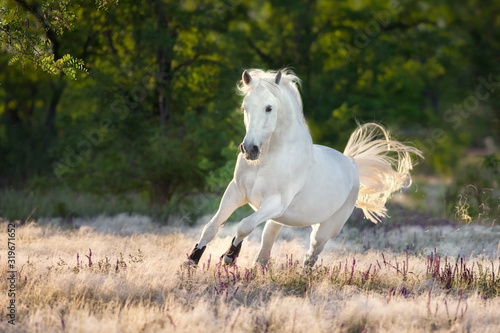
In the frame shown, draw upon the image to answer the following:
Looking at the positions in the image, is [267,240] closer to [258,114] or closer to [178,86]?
[258,114]

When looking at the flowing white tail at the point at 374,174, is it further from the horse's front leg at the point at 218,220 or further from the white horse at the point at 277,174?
the horse's front leg at the point at 218,220

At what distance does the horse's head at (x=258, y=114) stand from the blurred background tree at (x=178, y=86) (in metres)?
1.87

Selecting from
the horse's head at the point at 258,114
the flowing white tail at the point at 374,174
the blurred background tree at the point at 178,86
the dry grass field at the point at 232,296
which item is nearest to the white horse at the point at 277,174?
the horse's head at the point at 258,114

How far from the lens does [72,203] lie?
14.4 metres

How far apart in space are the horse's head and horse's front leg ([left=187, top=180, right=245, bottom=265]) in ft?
2.19

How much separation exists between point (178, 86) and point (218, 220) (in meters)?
9.41

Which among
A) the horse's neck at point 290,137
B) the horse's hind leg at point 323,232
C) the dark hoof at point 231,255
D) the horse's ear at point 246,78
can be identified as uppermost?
the horse's ear at point 246,78

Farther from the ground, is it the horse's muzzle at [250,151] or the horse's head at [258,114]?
the horse's head at [258,114]

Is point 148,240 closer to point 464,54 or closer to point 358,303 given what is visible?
point 358,303

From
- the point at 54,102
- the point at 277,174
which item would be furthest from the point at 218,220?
the point at 54,102

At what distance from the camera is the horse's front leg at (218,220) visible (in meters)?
6.74

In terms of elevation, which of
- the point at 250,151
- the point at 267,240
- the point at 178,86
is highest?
the point at 178,86

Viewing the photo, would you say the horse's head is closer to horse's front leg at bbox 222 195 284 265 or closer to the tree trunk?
horse's front leg at bbox 222 195 284 265

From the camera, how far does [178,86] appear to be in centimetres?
1580
